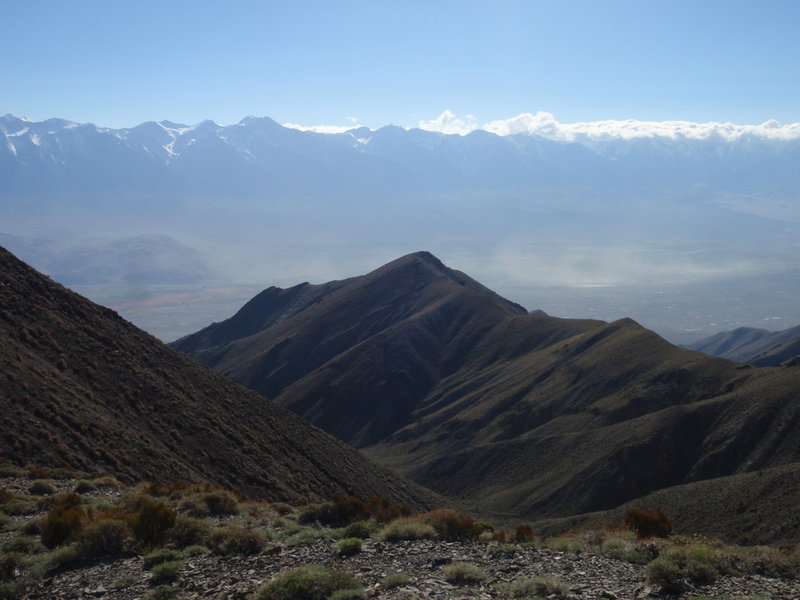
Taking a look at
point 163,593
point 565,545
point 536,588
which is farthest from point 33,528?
point 565,545

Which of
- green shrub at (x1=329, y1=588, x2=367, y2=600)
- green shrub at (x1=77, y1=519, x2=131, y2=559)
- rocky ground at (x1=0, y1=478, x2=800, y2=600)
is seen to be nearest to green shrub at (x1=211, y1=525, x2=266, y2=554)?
rocky ground at (x1=0, y1=478, x2=800, y2=600)

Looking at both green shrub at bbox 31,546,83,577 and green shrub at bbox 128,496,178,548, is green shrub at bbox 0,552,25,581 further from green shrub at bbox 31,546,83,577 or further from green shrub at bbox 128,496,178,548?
green shrub at bbox 128,496,178,548

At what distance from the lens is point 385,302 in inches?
4756

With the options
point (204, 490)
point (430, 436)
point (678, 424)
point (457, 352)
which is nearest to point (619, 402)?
point (678, 424)

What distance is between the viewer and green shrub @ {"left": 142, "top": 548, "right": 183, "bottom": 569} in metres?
12.8

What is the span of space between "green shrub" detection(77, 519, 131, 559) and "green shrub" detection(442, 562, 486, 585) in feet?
20.9

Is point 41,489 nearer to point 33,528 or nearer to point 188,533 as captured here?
point 33,528

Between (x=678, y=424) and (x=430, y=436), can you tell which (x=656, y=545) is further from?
(x=430, y=436)

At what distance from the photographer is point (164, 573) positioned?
39.6ft

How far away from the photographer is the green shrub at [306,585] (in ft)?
34.3

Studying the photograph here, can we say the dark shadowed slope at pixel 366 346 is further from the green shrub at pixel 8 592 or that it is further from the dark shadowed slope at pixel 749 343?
the green shrub at pixel 8 592

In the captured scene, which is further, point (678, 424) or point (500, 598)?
point (678, 424)

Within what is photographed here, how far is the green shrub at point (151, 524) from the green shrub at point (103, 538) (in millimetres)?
243

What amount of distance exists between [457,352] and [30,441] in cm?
7868
